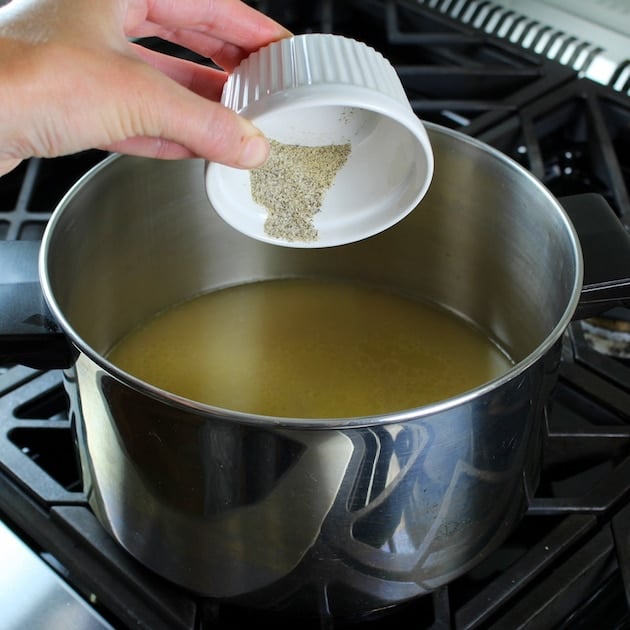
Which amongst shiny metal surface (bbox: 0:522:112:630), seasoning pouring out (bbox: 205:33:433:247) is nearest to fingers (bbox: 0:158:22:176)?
seasoning pouring out (bbox: 205:33:433:247)

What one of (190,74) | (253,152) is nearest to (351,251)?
(190,74)

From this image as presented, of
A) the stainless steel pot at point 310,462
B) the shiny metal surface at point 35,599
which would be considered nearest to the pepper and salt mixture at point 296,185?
the stainless steel pot at point 310,462

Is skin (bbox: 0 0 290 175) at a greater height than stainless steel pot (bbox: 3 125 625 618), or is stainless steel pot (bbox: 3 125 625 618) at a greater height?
skin (bbox: 0 0 290 175)

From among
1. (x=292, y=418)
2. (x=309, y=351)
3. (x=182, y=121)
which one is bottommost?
(x=309, y=351)

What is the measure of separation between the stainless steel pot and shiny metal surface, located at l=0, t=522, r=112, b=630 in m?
0.05

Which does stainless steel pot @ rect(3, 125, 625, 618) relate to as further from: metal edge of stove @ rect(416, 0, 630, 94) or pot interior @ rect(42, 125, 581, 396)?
metal edge of stove @ rect(416, 0, 630, 94)

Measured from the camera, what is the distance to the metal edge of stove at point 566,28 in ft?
2.92

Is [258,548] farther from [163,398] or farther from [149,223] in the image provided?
[149,223]

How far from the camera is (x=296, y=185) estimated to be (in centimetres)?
63

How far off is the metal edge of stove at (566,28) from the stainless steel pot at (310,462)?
1.02 ft

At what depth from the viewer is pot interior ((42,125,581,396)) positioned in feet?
2.04

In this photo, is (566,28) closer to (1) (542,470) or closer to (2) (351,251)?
(2) (351,251)

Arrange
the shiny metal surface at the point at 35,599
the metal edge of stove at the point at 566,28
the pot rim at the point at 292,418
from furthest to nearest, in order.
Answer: the metal edge of stove at the point at 566,28
the shiny metal surface at the point at 35,599
the pot rim at the point at 292,418

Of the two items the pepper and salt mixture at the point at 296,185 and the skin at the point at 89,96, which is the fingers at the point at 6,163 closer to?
the skin at the point at 89,96
